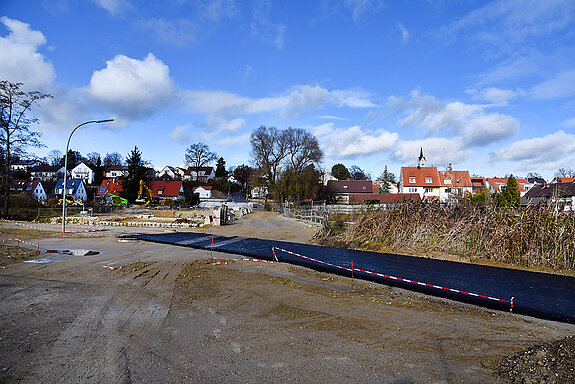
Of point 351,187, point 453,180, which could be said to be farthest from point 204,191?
point 453,180

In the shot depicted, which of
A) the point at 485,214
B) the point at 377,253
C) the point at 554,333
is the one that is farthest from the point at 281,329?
the point at 485,214

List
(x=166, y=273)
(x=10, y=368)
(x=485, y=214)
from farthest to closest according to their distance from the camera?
1. (x=485, y=214)
2. (x=166, y=273)
3. (x=10, y=368)

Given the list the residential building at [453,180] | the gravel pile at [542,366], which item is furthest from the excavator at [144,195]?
the residential building at [453,180]

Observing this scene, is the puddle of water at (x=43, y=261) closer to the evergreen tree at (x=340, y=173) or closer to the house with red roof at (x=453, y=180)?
the house with red roof at (x=453, y=180)

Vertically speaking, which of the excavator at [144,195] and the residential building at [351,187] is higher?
the residential building at [351,187]

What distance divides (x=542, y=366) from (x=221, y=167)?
117m

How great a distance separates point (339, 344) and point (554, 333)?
171 inches

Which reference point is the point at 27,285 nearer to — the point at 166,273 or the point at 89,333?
the point at 166,273

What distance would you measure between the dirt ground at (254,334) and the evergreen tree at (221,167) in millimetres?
108228

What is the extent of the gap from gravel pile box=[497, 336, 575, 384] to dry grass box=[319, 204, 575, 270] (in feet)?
29.7

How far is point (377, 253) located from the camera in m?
16.5

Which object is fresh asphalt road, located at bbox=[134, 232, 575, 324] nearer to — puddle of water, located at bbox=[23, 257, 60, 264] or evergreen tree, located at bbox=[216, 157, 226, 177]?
puddle of water, located at bbox=[23, 257, 60, 264]

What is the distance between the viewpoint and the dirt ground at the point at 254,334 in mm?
5074

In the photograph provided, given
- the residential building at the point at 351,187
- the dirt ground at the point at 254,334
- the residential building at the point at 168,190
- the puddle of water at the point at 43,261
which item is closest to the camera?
the dirt ground at the point at 254,334
